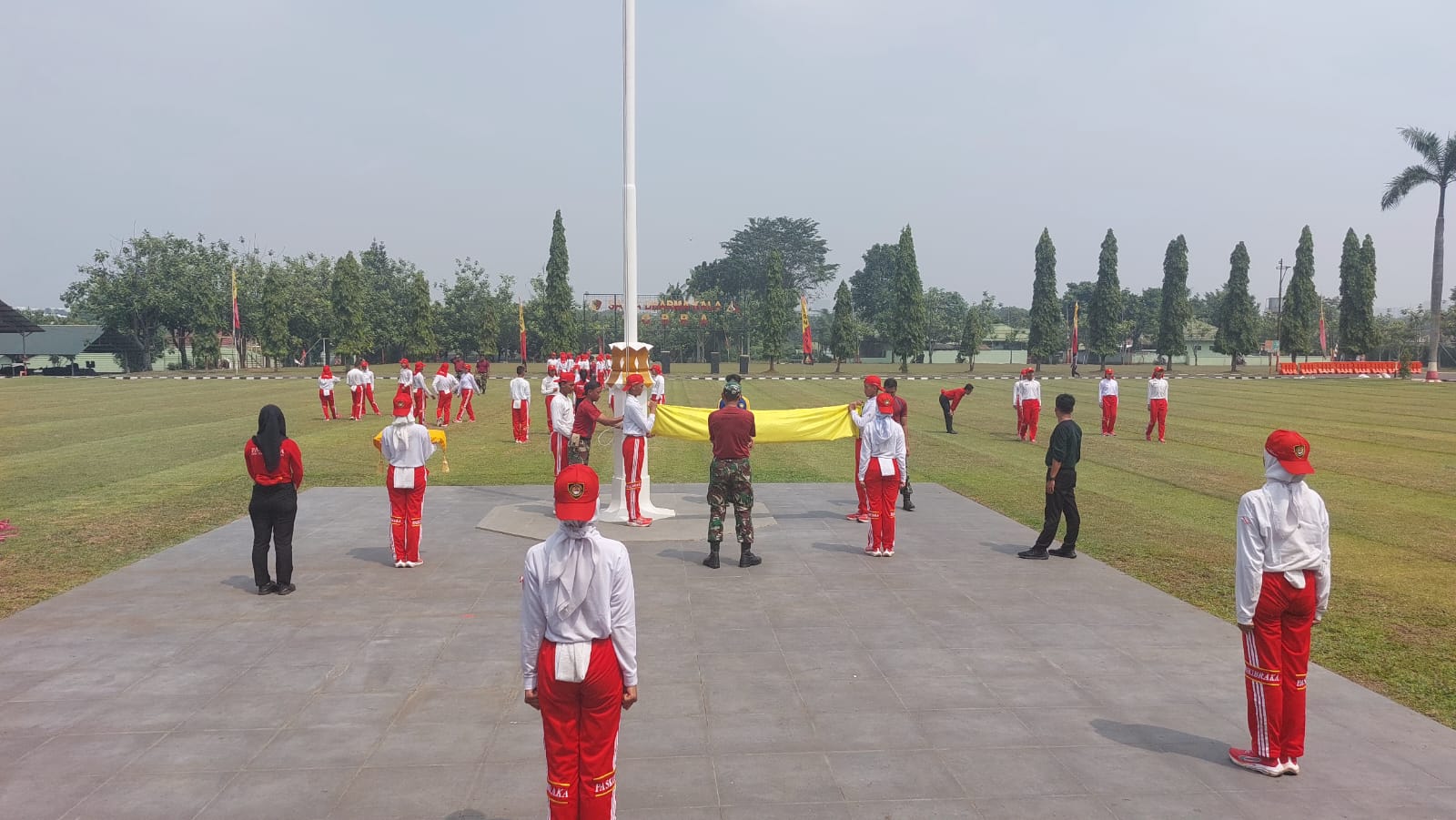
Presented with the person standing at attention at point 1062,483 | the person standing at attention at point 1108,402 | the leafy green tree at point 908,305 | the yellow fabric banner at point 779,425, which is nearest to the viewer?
the person standing at attention at point 1062,483

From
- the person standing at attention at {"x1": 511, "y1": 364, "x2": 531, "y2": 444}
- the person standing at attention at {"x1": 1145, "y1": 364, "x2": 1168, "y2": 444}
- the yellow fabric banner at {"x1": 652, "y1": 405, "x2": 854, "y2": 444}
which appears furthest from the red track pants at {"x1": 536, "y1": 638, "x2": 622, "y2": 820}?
the person standing at attention at {"x1": 1145, "y1": 364, "x2": 1168, "y2": 444}

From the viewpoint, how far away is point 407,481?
1025 centimetres

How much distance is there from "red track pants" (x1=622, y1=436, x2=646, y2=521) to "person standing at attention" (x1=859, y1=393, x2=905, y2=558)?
337cm

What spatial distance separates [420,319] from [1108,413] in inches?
2317

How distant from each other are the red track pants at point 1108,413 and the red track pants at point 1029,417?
7.14ft

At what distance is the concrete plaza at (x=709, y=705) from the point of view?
5090 mm

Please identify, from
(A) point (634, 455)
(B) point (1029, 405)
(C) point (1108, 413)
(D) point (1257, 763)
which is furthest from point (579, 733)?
(C) point (1108, 413)

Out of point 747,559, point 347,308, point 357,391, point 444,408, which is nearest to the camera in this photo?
point 747,559

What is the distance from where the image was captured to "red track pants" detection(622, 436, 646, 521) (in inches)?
502

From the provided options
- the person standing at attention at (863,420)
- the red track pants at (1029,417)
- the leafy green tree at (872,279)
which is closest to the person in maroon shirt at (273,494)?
the person standing at attention at (863,420)

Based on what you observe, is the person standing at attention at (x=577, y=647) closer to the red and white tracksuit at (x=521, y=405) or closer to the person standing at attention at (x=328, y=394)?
the red and white tracksuit at (x=521, y=405)

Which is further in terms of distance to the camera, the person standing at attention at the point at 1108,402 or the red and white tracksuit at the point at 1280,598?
the person standing at attention at the point at 1108,402

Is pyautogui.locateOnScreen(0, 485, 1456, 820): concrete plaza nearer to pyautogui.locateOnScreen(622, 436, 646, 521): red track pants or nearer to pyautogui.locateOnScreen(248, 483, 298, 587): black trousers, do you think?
pyautogui.locateOnScreen(248, 483, 298, 587): black trousers

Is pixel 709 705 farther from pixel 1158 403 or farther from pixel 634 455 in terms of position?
pixel 1158 403
